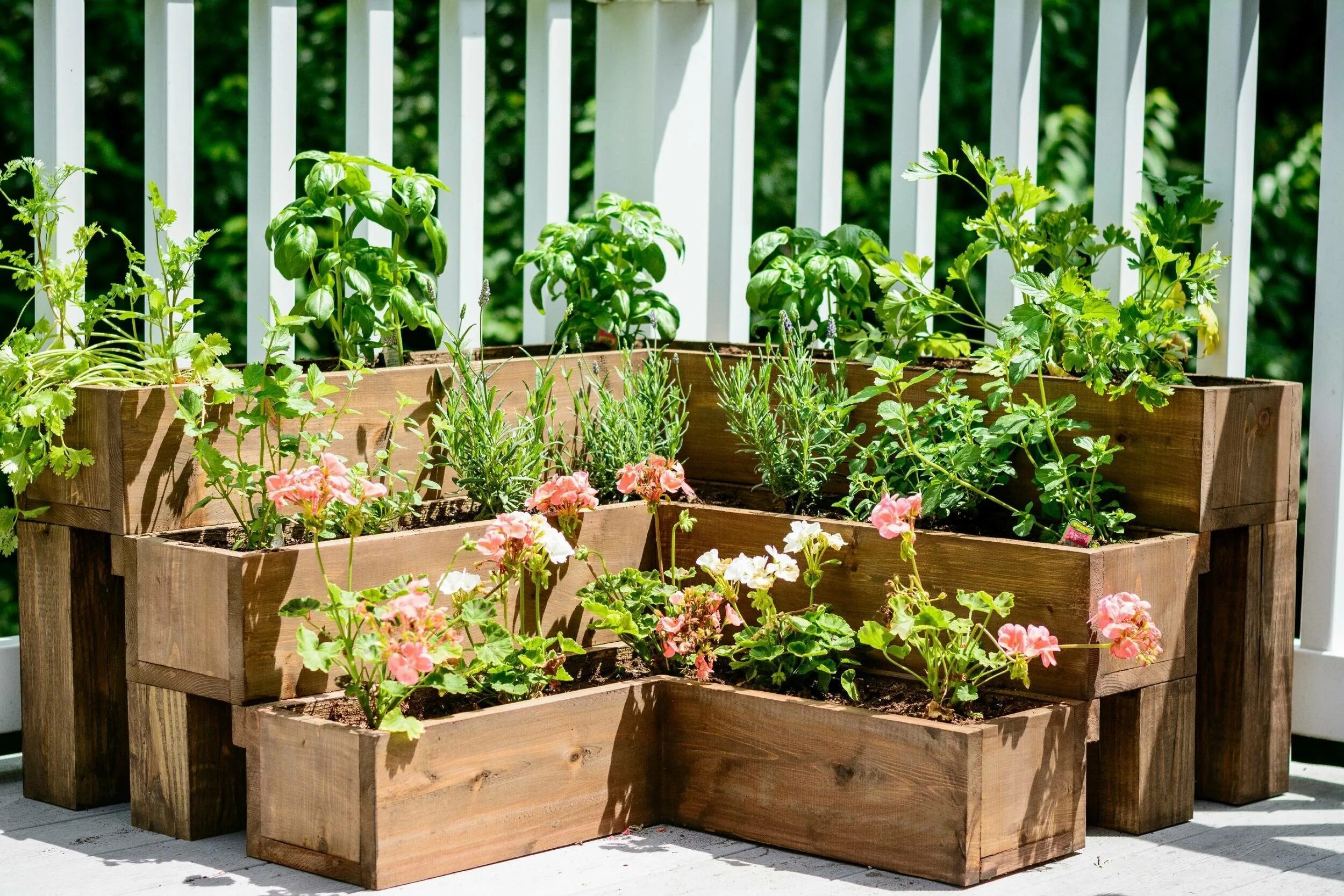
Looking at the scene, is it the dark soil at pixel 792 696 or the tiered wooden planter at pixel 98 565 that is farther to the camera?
the tiered wooden planter at pixel 98 565

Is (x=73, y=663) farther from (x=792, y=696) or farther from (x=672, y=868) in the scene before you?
(x=792, y=696)

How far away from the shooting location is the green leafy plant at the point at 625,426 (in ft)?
10.5

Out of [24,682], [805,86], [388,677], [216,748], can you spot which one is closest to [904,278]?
[805,86]

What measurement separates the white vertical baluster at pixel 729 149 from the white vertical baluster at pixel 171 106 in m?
1.18

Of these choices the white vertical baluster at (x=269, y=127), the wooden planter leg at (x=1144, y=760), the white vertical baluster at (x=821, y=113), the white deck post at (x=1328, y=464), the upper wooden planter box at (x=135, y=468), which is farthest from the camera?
the white vertical baluster at (x=821, y=113)

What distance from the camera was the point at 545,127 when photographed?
3682mm

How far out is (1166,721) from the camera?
111 inches

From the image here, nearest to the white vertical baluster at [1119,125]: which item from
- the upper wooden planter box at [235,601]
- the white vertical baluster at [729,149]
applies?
the white vertical baluster at [729,149]

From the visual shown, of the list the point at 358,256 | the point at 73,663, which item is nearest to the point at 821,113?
the point at 358,256

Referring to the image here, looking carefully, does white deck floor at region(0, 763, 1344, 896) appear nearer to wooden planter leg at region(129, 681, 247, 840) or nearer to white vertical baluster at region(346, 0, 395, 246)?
wooden planter leg at region(129, 681, 247, 840)

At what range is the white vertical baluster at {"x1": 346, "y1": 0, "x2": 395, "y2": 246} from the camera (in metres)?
3.33

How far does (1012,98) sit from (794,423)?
824 millimetres

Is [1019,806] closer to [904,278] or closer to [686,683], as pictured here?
[686,683]

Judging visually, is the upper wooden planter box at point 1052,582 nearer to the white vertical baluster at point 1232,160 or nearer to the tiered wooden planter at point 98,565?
the white vertical baluster at point 1232,160
